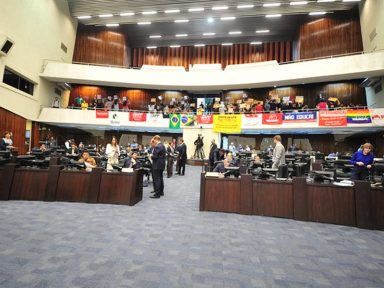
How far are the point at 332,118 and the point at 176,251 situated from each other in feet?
41.1

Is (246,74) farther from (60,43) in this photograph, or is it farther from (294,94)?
(60,43)

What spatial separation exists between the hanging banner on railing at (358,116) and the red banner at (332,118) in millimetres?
211

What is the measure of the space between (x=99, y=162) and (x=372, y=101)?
14946 mm

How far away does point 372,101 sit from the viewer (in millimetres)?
14117

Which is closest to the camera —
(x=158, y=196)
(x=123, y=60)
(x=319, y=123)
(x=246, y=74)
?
(x=158, y=196)

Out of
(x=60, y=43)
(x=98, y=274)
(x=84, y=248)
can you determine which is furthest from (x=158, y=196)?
(x=60, y=43)

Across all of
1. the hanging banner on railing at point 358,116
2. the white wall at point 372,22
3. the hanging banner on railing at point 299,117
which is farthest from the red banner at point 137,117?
the white wall at point 372,22

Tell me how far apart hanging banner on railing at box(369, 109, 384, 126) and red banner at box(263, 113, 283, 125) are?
A: 164 inches

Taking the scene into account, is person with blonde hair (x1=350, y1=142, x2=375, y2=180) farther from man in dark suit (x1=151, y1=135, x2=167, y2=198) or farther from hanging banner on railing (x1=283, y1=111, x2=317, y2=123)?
hanging banner on railing (x1=283, y1=111, x2=317, y2=123)

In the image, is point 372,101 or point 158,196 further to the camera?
point 372,101

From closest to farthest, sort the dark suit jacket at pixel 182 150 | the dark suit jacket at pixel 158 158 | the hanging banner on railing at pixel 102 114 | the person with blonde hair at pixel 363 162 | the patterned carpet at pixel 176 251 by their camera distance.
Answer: the patterned carpet at pixel 176 251, the person with blonde hair at pixel 363 162, the dark suit jacket at pixel 158 158, the dark suit jacket at pixel 182 150, the hanging banner on railing at pixel 102 114

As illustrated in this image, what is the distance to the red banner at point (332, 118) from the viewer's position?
1241cm

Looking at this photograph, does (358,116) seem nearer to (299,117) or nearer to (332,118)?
(332,118)

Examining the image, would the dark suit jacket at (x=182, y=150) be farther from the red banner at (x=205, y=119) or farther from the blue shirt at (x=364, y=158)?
the blue shirt at (x=364, y=158)
